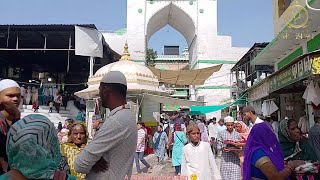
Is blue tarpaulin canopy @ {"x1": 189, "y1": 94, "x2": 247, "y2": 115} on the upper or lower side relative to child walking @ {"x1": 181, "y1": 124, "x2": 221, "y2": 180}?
upper

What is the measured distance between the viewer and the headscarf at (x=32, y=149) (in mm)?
1293

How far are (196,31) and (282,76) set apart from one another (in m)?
20.6

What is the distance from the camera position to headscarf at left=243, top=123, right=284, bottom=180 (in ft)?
8.27

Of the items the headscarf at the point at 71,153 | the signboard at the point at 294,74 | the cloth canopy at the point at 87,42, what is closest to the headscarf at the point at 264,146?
the headscarf at the point at 71,153

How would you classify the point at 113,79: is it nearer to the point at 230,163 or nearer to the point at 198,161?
the point at 198,161

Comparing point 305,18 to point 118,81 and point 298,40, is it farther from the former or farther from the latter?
point 118,81

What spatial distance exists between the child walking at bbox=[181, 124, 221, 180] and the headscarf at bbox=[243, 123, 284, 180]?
1.47 meters

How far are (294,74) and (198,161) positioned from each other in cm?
357

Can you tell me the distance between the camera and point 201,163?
4.09m

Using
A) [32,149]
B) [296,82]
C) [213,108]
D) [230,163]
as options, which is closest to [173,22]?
[213,108]

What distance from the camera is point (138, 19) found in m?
27.8

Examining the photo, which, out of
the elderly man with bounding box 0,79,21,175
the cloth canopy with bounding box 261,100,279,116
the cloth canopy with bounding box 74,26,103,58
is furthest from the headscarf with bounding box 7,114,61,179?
the cloth canopy with bounding box 74,26,103,58

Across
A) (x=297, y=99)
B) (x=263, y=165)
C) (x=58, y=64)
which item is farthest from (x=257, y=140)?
(x=58, y=64)

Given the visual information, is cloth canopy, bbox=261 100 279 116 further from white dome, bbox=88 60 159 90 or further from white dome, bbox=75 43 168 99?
white dome, bbox=88 60 159 90
